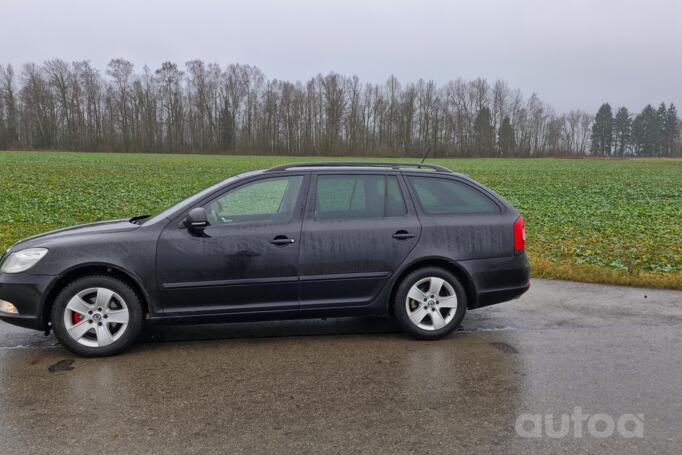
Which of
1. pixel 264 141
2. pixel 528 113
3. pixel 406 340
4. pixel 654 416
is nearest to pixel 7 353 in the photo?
pixel 406 340

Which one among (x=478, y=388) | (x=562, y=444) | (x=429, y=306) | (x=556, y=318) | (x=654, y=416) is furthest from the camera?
(x=556, y=318)

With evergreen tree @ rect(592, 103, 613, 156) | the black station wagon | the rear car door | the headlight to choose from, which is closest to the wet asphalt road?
the black station wagon

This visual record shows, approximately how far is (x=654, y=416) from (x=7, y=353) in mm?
4983

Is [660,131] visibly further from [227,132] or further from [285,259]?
[285,259]

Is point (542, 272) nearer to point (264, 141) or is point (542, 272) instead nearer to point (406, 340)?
point (406, 340)

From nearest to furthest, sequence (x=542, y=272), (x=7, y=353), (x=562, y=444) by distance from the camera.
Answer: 1. (x=562, y=444)
2. (x=7, y=353)
3. (x=542, y=272)

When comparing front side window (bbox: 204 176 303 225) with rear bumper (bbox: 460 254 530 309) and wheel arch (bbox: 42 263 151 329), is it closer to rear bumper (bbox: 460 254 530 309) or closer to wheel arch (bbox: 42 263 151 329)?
wheel arch (bbox: 42 263 151 329)

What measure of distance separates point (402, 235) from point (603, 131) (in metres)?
128

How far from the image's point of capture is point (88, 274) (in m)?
4.52

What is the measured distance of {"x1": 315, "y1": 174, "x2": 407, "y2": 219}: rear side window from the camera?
16.2 ft

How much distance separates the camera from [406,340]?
4.96 metres

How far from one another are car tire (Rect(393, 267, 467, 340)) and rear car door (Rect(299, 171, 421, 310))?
232 mm

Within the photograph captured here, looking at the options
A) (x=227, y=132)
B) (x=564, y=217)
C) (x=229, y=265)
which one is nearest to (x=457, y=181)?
(x=229, y=265)

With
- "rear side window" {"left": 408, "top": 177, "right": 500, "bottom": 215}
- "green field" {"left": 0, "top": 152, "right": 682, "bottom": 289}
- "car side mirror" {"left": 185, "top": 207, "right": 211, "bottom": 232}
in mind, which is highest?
"rear side window" {"left": 408, "top": 177, "right": 500, "bottom": 215}
